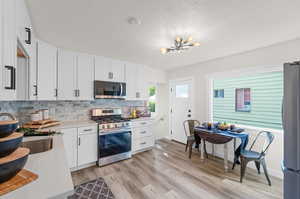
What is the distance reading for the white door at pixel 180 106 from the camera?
4.19 metres

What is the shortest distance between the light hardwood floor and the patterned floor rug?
0.10 metres

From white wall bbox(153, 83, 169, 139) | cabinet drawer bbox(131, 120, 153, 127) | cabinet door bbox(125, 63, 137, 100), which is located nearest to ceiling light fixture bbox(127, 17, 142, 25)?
cabinet door bbox(125, 63, 137, 100)

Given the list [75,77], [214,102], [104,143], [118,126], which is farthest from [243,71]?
[75,77]

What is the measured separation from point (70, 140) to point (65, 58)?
168 cm

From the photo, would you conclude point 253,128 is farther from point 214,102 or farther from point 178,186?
point 178,186

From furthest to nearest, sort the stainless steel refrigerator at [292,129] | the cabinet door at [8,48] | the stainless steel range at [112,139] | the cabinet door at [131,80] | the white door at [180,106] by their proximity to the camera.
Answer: the white door at [180,106] → the cabinet door at [131,80] → the stainless steel range at [112,139] → the stainless steel refrigerator at [292,129] → the cabinet door at [8,48]

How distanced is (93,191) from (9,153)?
183 centimetres

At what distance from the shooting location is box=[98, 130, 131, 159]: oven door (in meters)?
2.93

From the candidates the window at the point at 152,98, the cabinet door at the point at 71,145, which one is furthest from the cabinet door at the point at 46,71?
the window at the point at 152,98

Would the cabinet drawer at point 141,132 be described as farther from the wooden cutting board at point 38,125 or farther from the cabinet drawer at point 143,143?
the wooden cutting board at point 38,125

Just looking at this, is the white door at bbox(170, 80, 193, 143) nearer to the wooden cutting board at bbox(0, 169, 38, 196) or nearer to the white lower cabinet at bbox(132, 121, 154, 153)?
the white lower cabinet at bbox(132, 121, 154, 153)

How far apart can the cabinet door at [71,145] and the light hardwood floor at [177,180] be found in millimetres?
251

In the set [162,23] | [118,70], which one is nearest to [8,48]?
[162,23]

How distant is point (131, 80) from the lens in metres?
3.81
